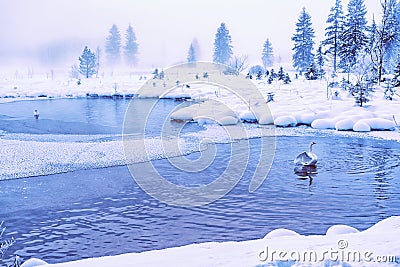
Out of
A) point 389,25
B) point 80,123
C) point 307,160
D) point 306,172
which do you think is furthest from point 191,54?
point 306,172

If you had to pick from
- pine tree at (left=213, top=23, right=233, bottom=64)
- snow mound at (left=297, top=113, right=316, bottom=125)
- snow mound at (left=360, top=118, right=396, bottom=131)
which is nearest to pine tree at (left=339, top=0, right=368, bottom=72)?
snow mound at (left=297, top=113, right=316, bottom=125)

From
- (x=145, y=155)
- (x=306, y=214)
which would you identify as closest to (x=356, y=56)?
(x=145, y=155)

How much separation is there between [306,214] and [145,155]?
7900 mm

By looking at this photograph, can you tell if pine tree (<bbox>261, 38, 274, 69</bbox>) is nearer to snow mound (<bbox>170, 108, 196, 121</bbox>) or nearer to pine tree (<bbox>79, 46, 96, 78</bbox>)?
pine tree (<bbox>79, 46, 96, 78</bbox>)

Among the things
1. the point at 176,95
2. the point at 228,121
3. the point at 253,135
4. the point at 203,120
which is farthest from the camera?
the point at 176,95

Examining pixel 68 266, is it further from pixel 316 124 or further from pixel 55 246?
pixel 316 124

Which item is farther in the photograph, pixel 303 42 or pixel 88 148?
pixel 303 42

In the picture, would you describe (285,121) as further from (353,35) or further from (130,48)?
(130,48)

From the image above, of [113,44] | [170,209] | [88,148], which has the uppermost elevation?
[113,44]

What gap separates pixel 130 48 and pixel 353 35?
56.0 m

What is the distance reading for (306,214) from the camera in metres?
9.10

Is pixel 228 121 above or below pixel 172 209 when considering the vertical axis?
above

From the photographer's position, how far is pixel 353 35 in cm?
4259

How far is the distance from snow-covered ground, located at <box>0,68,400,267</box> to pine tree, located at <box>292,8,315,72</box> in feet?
44.3
